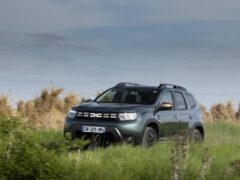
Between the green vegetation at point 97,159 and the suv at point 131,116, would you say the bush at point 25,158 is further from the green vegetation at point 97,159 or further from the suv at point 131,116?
the suv at point 131,116

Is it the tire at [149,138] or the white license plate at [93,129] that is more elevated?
the white license plate at [93,129]

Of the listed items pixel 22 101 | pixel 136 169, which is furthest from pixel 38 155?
pixel 22 101

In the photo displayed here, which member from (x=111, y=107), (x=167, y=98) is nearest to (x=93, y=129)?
(x=111, y=107)

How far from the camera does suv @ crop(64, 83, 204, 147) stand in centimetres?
1552

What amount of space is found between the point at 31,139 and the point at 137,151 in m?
4.32

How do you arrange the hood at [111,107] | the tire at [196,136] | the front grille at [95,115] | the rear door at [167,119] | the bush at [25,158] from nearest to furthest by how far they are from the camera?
1. the bush at [25,158]
2. the front grille at [95,115]
3. the hood at [111,107]
4. the rear door at [167,119]
5. the tire at [196,136]

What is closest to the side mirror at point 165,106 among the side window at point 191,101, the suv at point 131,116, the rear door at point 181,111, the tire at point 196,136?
the suv at point 131,116

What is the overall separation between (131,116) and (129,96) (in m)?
1.52

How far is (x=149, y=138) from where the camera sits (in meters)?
16.0

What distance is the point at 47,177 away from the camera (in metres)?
9.95

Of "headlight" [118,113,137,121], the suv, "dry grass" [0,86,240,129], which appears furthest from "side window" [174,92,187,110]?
"dry grass" [0,86,240,129]

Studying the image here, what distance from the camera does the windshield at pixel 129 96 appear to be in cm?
1662

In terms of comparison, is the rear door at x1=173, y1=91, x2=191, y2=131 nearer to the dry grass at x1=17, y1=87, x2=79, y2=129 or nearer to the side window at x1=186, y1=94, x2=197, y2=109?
the side window at x1=186, y1=94, x2=197, y2=109

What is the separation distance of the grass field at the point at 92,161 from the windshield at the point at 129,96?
1.78 metres
